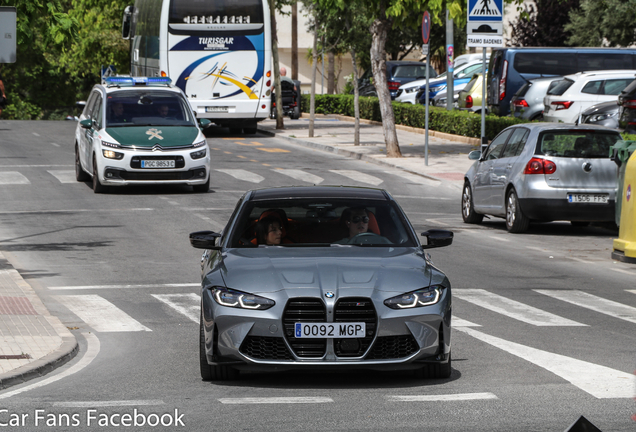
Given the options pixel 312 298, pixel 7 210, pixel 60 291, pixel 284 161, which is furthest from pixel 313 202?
pixel 284 161

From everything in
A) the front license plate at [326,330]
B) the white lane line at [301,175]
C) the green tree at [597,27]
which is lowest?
the white lane line at [301,175]

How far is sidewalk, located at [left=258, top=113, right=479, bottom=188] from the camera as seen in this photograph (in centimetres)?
2695

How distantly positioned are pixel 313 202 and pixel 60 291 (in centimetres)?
428

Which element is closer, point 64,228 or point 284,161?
point 64,228

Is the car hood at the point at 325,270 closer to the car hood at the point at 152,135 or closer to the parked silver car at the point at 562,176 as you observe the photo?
the parked silver car at the point at 562,176

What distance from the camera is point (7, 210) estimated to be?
1906cm

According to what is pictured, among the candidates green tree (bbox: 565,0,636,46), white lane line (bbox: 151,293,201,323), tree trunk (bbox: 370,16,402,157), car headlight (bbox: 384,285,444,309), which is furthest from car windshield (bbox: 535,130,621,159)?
green tree (bbox: 565,0,636,46)

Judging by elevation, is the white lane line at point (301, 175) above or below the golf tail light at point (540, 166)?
below

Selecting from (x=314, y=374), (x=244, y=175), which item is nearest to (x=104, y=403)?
(x=314, y=374)

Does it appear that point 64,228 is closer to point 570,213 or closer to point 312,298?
point 570,213

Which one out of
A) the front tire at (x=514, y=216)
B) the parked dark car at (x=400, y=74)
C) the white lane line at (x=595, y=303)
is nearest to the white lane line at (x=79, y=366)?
the white lane line at (x=595, y=303)

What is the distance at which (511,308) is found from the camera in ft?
35.2

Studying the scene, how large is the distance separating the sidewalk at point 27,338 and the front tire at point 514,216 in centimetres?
802

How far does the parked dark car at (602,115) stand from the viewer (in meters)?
24.9
